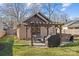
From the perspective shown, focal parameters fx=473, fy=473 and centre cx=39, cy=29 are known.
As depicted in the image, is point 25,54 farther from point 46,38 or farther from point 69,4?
point 69,4

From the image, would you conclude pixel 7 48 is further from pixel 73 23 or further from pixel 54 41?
pixel 73 23

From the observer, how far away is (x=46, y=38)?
18.8ft

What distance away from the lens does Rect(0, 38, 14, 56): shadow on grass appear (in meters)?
5.69

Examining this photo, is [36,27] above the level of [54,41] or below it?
above

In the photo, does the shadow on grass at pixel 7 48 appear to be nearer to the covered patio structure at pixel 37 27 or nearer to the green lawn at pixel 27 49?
the green lawn at pixel 27 49

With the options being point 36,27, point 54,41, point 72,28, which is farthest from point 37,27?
point 72,28

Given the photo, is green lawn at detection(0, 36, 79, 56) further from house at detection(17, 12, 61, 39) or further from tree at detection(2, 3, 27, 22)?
tree at detection(2, 3, 27, 22)

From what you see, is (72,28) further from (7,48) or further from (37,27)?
(7,48)

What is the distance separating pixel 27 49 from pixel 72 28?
1.96ft

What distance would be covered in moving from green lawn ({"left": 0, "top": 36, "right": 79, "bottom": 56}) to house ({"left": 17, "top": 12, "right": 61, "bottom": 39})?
0.10 meters

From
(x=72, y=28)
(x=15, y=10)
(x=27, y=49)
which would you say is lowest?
(x=27, y=49)

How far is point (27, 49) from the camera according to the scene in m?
5.69

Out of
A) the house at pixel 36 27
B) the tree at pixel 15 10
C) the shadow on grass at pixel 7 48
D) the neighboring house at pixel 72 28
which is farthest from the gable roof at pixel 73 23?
the shadow on grass at pixel 7 48

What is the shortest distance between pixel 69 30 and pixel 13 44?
2.28 ft
